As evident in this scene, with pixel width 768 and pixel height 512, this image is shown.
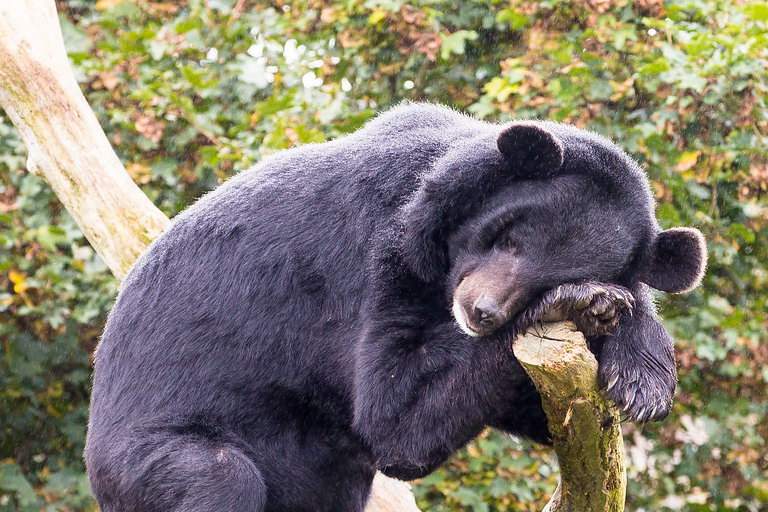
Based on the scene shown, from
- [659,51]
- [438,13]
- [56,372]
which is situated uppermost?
[438,13]

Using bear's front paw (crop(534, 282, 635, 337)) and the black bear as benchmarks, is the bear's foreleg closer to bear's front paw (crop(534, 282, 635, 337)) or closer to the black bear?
the black bear

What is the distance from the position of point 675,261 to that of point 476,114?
340 cm

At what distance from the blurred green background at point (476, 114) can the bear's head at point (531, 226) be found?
2531mm

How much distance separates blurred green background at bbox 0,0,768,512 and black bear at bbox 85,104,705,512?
7.55 feet

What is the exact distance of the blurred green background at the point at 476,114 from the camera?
6.39 metres

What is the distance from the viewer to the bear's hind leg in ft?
12.2

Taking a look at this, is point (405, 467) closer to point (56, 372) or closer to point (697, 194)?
point (697, 194)

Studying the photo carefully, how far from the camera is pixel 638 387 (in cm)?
340

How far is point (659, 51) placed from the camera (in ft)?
22.0

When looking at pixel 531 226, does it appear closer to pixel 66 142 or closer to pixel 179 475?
pixel 179 475

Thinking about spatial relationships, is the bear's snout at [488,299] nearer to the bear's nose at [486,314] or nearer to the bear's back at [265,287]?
the bear's nose at [486,314]

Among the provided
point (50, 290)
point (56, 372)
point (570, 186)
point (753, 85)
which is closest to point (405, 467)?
point (570, 186)

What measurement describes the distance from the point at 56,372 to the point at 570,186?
218 inches

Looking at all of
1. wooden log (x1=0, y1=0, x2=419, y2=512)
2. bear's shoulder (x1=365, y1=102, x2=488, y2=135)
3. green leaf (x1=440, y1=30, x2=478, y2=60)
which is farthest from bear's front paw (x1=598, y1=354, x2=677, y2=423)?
green leaf (x1=440, y1=30, x2=478, y2=60)
